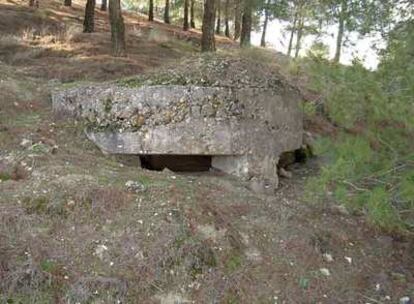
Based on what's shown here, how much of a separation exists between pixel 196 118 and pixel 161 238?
88.8 inches

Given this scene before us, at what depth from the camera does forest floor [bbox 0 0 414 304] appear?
15.4 feet

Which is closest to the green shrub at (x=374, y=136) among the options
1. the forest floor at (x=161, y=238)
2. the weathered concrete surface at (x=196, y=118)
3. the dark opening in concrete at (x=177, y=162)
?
the forest floor at (x=161, y=238)

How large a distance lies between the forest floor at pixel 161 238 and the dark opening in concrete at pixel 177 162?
514 mm

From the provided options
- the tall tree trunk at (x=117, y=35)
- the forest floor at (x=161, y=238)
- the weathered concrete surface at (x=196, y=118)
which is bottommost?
the forest floor at (x=161, y=238)

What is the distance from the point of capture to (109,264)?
4820 mm

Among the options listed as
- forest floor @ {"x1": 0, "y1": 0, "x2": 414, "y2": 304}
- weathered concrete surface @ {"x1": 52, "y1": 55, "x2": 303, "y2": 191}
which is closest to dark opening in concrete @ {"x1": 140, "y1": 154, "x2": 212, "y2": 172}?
weathered concrete surface @ {"x1": 52, "y1": 55, "x2": 303, "y2": 191}

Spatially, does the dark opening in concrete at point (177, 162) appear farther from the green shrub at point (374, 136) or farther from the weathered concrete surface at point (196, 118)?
the green shrub at point (374, 136)

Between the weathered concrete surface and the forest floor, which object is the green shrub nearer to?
the forest floor

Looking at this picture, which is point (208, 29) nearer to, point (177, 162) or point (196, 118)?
point (177, 162)

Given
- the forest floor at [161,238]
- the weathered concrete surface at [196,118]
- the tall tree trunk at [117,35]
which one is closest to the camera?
the forest floor at [161,238]

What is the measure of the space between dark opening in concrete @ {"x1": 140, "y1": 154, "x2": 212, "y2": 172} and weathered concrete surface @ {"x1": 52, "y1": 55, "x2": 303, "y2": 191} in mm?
372

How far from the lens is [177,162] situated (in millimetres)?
7648

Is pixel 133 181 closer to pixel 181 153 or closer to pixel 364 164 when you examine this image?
pixel 181 153

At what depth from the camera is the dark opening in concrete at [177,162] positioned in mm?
7625
